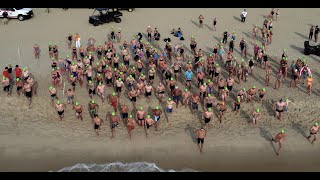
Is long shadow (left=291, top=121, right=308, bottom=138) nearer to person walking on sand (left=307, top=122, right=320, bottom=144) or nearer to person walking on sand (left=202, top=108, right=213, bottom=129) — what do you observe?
person walking on sand (left=307, top=122, right=320, bottom=144)

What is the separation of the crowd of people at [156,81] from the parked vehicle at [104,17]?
4302 millimetres

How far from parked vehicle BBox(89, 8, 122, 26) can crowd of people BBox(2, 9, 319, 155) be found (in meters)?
4.30

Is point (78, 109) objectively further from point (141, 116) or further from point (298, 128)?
point (298, 128)

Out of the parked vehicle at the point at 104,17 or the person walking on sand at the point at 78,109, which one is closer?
the person walking on sand at the point at 78,109

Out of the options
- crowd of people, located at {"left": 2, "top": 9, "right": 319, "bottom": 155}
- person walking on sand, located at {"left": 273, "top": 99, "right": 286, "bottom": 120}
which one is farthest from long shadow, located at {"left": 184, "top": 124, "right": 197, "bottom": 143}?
person walking on sand, located at {"left": 273, "top": 99, "right": 286, "bottom": 120}

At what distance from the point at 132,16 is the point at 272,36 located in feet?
33.7

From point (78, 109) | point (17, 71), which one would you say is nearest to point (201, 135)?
point (78, 109)

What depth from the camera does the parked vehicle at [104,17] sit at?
2927 cm

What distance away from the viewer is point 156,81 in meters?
21.7

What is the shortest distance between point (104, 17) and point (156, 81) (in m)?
9.79

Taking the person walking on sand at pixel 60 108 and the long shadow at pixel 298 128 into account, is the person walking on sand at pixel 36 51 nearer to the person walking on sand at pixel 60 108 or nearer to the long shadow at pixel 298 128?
the person walking on sand at pixel 60 108

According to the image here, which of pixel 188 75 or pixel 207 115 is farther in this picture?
pixel 188 75

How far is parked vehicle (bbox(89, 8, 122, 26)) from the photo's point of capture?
1152 inches

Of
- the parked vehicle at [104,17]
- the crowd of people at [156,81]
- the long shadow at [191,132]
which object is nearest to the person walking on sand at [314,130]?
the crowd of people at [156,81]
